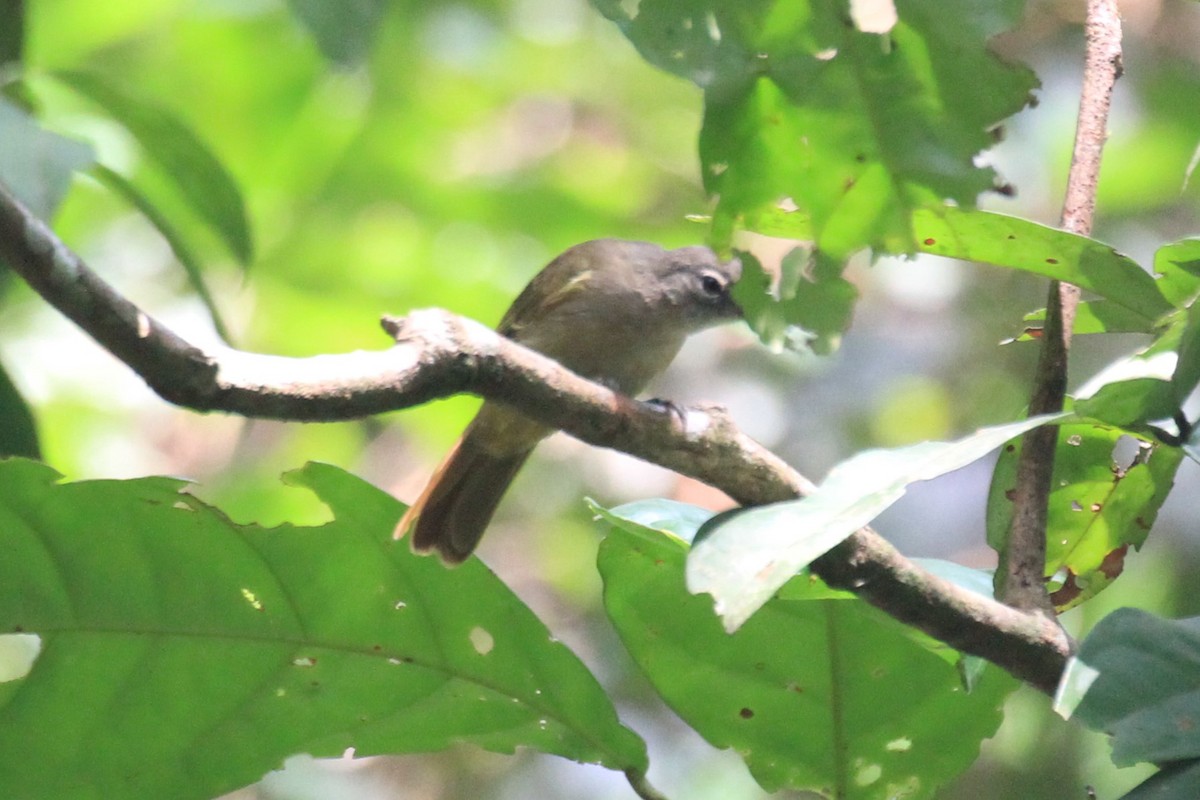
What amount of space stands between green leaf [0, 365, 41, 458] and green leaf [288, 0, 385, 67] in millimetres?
749

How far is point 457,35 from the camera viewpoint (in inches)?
207

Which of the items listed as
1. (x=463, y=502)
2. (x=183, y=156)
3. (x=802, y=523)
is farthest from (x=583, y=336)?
(x=802, y=523)

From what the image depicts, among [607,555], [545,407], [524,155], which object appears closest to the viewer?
[545,407]

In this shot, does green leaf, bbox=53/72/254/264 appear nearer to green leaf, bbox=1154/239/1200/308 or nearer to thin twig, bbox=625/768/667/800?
thin twig, bbox=625/768/667/800

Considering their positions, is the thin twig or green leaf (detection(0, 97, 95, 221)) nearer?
the thin twig

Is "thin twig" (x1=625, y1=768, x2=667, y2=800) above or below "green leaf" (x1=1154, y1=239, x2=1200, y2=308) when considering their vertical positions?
below

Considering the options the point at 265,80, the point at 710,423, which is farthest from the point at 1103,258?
the point at 265,80

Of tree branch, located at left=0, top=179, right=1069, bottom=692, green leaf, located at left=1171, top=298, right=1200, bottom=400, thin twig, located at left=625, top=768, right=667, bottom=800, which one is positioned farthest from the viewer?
thin twig, located at left=625, top=768, right=667, bottom=800

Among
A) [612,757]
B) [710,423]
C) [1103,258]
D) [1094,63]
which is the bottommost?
[612,757]

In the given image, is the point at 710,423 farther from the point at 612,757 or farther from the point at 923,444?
the point at 612,757

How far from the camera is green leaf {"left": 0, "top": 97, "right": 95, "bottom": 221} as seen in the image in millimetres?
2051

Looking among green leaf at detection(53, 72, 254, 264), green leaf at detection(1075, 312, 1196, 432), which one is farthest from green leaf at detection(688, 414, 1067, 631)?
green leaf at detection(53, 72, 254, 264)

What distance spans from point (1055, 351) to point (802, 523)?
1.78ft

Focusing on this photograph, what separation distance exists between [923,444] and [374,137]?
415 centimetres
